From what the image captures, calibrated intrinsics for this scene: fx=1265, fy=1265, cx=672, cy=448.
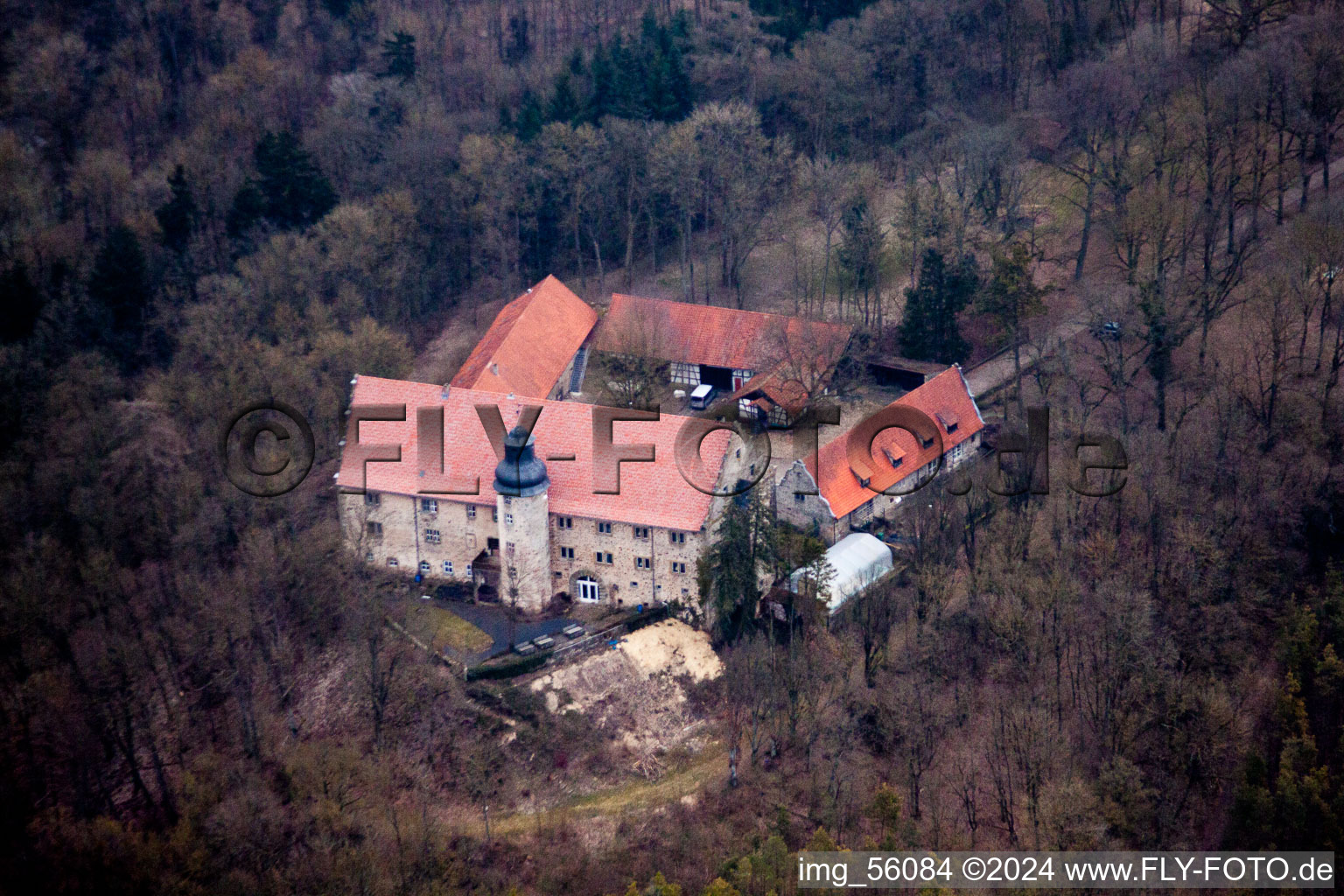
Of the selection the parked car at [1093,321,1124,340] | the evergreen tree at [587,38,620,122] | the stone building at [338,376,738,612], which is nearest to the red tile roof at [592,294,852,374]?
the parked car at [1093,321,1124,340]

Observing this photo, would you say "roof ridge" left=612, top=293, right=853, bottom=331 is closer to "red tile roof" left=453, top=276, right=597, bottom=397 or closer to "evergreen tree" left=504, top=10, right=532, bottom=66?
"red tile roof" left=453, top=276, right=597, bottom=397

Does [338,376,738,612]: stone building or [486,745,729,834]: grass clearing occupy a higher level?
[338,376,738,612]: stone building

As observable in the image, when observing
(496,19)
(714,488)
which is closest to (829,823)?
(714,488)

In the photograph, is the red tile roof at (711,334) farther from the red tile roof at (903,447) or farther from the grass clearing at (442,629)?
the grass clearing at (442,629)

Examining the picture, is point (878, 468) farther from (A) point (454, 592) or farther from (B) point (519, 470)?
(A) point (454, 592)

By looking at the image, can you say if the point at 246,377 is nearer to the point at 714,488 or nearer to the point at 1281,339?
the point at 714,488

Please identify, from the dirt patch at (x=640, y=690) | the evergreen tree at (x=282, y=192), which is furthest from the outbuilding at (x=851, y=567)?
the evergreen tree at (x=282, y=192)

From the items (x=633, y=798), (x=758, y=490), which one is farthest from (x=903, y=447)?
(x=633, y=798)
